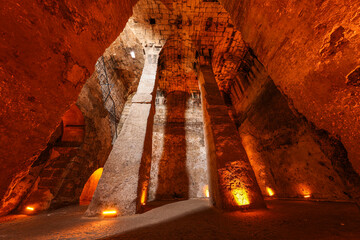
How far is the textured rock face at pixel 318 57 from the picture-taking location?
93 cm

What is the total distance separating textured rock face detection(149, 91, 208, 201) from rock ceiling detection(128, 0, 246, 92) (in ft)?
6.67

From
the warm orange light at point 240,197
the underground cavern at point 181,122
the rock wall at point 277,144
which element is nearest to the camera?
the underground cavern at point 181,122

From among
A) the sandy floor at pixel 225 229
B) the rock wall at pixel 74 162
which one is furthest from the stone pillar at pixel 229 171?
the rock wall at pixel 74 162

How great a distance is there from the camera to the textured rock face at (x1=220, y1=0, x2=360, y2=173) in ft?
3.05

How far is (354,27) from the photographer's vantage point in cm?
92

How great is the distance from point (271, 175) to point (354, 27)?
19.7 ft

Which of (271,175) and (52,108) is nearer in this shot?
(52,108)

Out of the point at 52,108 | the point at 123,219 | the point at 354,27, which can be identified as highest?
the point at 354,27

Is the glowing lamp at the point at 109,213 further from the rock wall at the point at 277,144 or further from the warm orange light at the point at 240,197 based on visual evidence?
the rock wall at the point at 277,144

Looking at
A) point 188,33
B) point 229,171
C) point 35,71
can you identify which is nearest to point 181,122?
point 188,33

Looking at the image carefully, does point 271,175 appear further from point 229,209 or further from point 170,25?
point 170,25

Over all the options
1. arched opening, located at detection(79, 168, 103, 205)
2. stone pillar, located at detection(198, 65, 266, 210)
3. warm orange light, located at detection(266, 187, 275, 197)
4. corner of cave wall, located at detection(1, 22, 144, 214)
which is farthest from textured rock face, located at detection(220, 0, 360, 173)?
arched opening, located at detection(79, 168, 103, 205)

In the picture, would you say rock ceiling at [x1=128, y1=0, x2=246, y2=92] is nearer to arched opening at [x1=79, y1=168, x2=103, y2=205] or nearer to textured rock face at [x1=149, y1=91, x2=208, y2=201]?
textured rock face at [x1=149, y1=91, x2=208, y2=201]

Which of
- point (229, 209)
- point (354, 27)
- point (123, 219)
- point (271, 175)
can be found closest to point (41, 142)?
point (123, 219)
